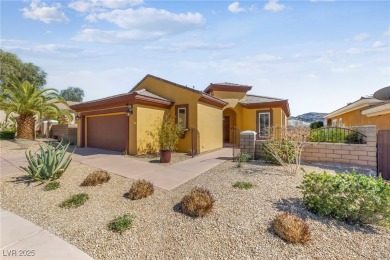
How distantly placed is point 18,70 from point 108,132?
25.7 m

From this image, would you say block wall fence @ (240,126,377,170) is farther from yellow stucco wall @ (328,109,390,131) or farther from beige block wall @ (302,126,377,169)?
yellow stucco wall @ (328,109,390,131)

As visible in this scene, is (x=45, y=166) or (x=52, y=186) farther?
(x=45, y=166)

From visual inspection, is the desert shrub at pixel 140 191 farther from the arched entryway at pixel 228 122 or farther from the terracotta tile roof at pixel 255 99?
the arched entryway at pixel 228 122

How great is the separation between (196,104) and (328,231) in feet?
28.1

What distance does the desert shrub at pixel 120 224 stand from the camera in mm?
3743

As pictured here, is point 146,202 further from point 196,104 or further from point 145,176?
point 196,104

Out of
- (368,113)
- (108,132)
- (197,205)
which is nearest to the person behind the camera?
(197,205)

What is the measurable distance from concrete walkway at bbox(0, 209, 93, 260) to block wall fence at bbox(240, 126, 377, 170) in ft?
23.5

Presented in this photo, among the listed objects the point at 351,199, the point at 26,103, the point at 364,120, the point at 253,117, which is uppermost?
the point at 26,103

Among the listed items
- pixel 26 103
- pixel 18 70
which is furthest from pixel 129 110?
pixel 18 70

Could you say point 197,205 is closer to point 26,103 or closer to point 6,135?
point 26,103

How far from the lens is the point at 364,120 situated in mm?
12820

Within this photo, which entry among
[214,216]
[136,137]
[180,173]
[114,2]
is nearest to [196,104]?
[136,137]

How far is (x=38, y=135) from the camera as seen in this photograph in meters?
19.1
